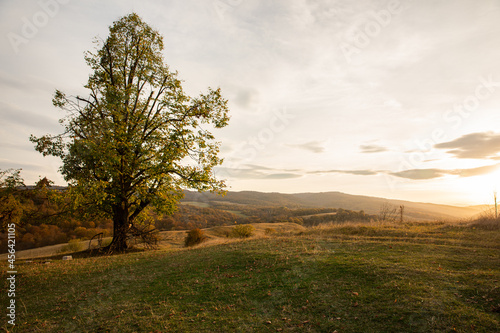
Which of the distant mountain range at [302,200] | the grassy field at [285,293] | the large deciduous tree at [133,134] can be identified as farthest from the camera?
the distant mountain range at [302,200]

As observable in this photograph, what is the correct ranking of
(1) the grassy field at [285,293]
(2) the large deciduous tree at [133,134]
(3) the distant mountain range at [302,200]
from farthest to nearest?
1. (3) the distant mountain range at [302,200]
2. (2) the large deciduous tree at [133,134]
3. (1) the grassy field at [285,293]

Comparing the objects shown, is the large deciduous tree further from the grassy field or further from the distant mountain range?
the distant mountain range

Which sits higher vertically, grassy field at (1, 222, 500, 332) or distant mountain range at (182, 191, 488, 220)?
grassy field at (1, 222, 500, 332)

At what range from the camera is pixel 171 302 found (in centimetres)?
723

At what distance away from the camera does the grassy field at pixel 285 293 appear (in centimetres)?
535

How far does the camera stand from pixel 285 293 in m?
7.16

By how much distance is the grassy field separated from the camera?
535cm

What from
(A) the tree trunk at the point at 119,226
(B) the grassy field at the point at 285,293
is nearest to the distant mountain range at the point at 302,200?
(A) the tree trunk at the point at 119,226

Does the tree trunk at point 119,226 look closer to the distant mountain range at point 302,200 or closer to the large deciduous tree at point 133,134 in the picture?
the large deciduous tree at point 133,134

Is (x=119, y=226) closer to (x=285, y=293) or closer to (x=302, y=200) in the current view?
(x=285, y=293)

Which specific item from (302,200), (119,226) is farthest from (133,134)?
(302,200)

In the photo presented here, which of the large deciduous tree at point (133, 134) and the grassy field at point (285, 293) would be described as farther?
the large deciduous tree at point (133, 134)

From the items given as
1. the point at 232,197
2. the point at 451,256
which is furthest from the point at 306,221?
the point at 232,197

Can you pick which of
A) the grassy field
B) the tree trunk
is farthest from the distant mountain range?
the grassy field
